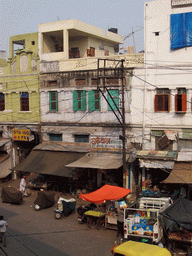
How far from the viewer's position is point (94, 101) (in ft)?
74.2

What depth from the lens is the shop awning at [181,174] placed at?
55.1 ft

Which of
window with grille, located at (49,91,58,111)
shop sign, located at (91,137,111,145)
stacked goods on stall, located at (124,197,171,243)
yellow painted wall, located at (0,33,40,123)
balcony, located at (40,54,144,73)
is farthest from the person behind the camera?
yellow painted wall, located at (0,33,40,123)

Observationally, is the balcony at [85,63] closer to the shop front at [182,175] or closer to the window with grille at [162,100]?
the window with grille at [162,100]

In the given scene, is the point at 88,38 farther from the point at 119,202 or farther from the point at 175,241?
the point at 175,241

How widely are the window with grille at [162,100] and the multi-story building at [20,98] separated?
946 cm

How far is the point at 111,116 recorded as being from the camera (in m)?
22.0

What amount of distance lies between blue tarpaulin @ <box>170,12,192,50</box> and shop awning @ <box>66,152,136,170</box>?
754 cm

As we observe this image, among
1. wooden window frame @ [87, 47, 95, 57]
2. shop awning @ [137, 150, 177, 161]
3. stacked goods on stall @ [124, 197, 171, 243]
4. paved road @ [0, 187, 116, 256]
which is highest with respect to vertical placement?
wooden window frame @ [87, 47, 95, 57]

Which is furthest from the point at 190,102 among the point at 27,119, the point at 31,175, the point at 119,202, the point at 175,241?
the point at 31,175

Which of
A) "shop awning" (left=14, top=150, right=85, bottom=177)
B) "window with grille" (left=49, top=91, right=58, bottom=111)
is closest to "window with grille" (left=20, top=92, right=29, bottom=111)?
"window with grille" (left=49, top=91, right=58, bottom=111)

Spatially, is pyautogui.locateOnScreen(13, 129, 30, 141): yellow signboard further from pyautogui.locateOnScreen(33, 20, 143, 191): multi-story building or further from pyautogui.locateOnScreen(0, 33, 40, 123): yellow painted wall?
pyautogui.locateOnScreen(33, 20, 143, 191): multi-story building

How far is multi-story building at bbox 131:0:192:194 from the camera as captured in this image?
19.6 m

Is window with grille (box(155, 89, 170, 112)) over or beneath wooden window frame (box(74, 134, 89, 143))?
over

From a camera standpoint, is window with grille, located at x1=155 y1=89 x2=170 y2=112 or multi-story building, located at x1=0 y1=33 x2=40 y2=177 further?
multi-story building, located at x1=0 y1=33 x2=40 y2=177
